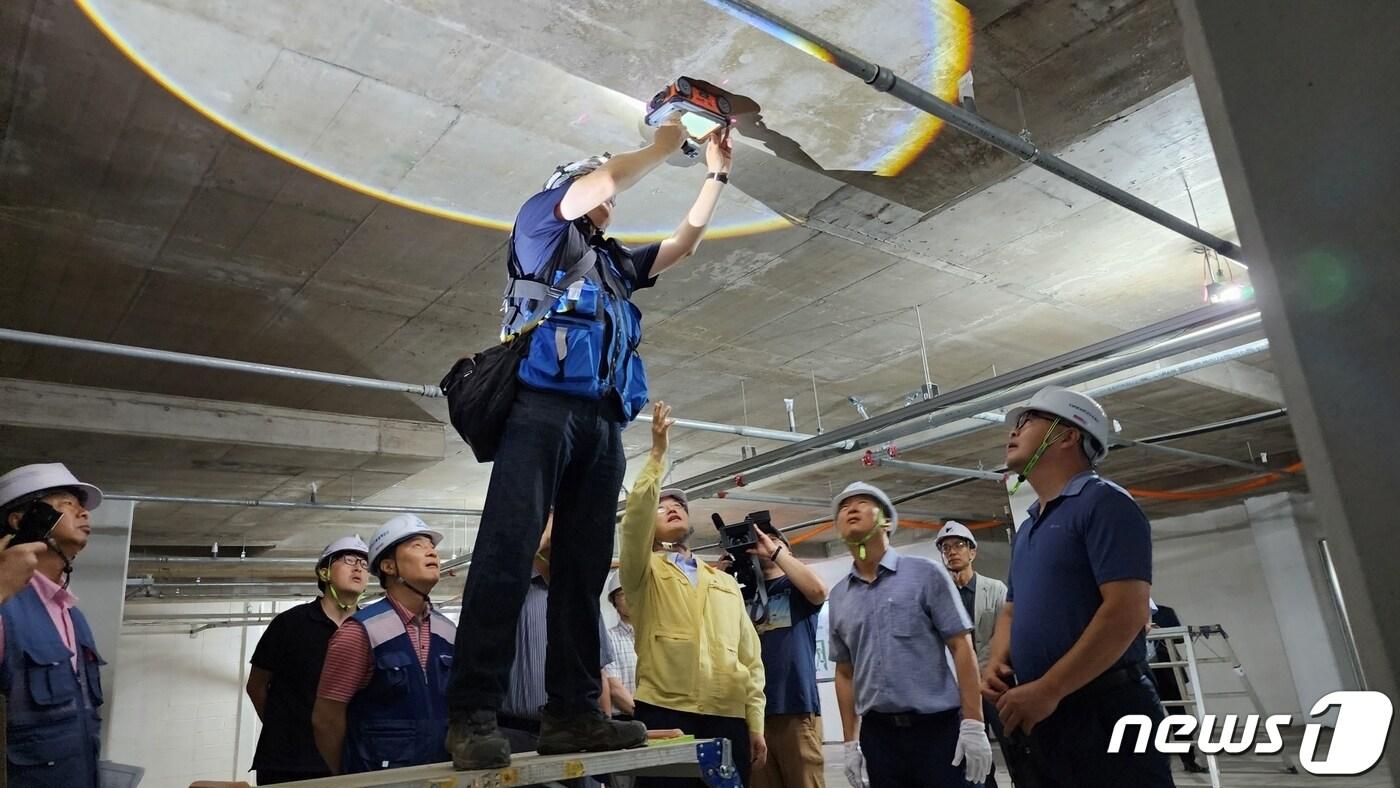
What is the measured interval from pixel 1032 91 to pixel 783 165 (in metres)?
1.09

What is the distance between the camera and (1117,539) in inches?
78.6

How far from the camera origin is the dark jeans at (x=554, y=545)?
1658mm

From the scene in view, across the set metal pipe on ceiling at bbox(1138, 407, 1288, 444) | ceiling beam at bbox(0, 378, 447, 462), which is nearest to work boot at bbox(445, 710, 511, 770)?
ceiling beam at bbox(0, 378, 447, 462)

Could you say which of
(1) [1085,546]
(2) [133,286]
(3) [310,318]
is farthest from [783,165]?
(2) [133,286]

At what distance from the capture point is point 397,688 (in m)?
2.38

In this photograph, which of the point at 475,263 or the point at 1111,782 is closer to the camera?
the point at 1111,782

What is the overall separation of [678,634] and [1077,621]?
4.02 ft

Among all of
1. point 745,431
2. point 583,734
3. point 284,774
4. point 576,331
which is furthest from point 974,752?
point 745,431

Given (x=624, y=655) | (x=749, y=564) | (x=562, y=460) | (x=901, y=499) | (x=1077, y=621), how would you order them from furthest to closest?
(x=901, y=499), (x=624, y=655), (x=749, y=564), (x=1077, y=621), (x=562, y=460)

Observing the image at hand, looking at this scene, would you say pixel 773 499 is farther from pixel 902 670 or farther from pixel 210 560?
pixel 902 670

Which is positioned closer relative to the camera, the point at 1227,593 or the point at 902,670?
the point at 902,670

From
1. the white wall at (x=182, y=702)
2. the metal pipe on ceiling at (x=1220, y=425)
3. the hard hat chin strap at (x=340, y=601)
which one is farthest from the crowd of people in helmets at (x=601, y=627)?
the white wall at (x=182, y=702)

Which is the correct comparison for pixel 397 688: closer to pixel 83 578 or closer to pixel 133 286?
pixel 133 286

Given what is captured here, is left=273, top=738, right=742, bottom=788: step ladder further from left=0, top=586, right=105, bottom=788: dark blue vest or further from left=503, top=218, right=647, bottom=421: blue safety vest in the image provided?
left=0, top=586, right=105, bottom=788: dark blue vest
